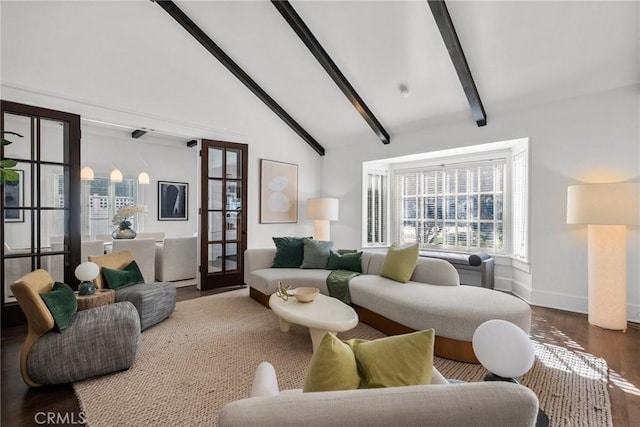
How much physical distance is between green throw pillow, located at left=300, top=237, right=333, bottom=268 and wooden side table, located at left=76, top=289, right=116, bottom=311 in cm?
206

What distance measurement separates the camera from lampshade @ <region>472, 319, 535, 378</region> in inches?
41.0

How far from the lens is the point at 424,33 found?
3.11 meters

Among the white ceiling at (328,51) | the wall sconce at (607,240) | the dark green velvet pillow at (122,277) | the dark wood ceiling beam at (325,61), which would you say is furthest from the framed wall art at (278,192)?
the wall sconce at (607,240)

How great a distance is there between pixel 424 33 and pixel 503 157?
2.27m

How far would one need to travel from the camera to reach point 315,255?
12.4 ft

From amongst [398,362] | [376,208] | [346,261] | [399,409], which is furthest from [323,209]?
[399,409]

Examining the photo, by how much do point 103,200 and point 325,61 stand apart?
5345 millimetres

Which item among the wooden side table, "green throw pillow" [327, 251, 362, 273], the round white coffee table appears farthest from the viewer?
"green throw pillow" [327, 251, 362, 273]

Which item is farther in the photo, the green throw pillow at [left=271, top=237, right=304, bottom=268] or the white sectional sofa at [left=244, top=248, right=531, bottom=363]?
the green throw pillow at [left=271, top=237, right=304, bottom=268]

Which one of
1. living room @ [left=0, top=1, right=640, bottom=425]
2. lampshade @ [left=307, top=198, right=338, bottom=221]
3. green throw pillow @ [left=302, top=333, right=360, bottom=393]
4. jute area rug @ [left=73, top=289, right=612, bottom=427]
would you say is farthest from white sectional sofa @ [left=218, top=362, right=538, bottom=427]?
lampshade @ [left=307, top=198, right=338, bottom=221]

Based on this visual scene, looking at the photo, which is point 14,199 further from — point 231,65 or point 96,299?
point 231,65

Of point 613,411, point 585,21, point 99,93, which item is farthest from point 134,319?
point 585,21

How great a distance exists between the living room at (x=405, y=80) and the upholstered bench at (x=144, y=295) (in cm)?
180

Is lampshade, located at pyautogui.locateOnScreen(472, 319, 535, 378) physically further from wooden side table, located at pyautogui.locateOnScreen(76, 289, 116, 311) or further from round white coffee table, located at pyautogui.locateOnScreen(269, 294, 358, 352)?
wooden side table, located at pyautogui.locateOnScreen(76, 289, 116, 311)
